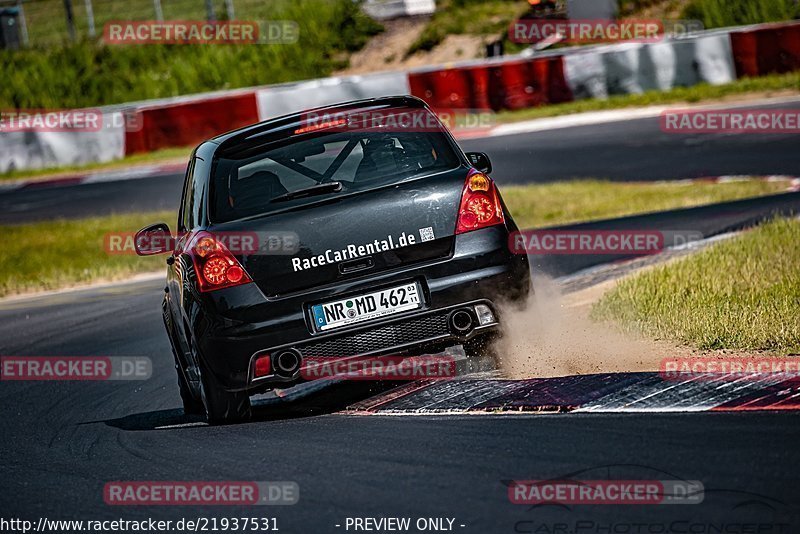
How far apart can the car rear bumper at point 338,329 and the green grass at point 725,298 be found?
57.7 inches

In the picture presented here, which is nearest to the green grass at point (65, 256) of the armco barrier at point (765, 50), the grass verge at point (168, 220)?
the grass verge at point (168, 220)

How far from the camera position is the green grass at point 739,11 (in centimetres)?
2880

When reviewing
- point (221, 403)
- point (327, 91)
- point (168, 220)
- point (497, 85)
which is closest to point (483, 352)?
point (221, 403)

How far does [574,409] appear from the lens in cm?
598

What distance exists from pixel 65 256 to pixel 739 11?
58.6ft

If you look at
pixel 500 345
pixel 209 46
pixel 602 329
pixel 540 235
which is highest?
pixel 500 345

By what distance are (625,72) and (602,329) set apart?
17256 mm

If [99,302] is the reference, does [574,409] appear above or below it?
above

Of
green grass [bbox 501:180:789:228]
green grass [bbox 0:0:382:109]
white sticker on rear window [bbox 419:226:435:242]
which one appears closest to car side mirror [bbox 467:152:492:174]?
white sticker on rear window [bbox 419:226:435:242]

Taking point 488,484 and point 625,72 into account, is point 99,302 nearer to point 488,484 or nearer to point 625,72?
point 488,484

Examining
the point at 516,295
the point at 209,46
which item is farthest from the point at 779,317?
the point at 209,46

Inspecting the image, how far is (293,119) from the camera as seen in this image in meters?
7.21

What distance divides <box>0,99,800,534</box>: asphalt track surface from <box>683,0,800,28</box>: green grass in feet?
77.2

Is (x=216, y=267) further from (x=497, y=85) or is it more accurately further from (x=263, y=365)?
(x=497, y=85)
